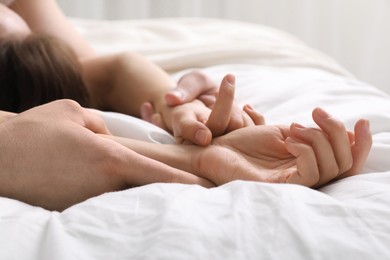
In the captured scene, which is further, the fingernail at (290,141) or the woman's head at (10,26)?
the woman's head at (10,26)

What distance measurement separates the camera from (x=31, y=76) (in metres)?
1.01

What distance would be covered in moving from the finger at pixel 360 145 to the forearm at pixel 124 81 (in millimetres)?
496

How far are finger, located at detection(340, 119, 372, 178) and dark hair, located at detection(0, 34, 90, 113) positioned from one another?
1.72 feet

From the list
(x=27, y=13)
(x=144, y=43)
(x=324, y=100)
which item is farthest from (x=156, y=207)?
(x=144, y=43)

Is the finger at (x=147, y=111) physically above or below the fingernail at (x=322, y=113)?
below

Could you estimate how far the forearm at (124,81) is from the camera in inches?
45.5

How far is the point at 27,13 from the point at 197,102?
0.60 m

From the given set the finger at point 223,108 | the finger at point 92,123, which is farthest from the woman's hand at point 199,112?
the finger at point 92,123

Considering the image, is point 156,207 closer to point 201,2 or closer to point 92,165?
point 92,165

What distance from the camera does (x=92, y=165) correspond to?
2.13 feet

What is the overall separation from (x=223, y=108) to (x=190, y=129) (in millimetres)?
49

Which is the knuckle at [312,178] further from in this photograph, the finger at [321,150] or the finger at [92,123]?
the finger at [92,123]

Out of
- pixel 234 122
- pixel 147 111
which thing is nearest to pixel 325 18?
pixel 147 111

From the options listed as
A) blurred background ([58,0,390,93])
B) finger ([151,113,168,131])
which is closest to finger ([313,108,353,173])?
finger ([151,113,168,131])
